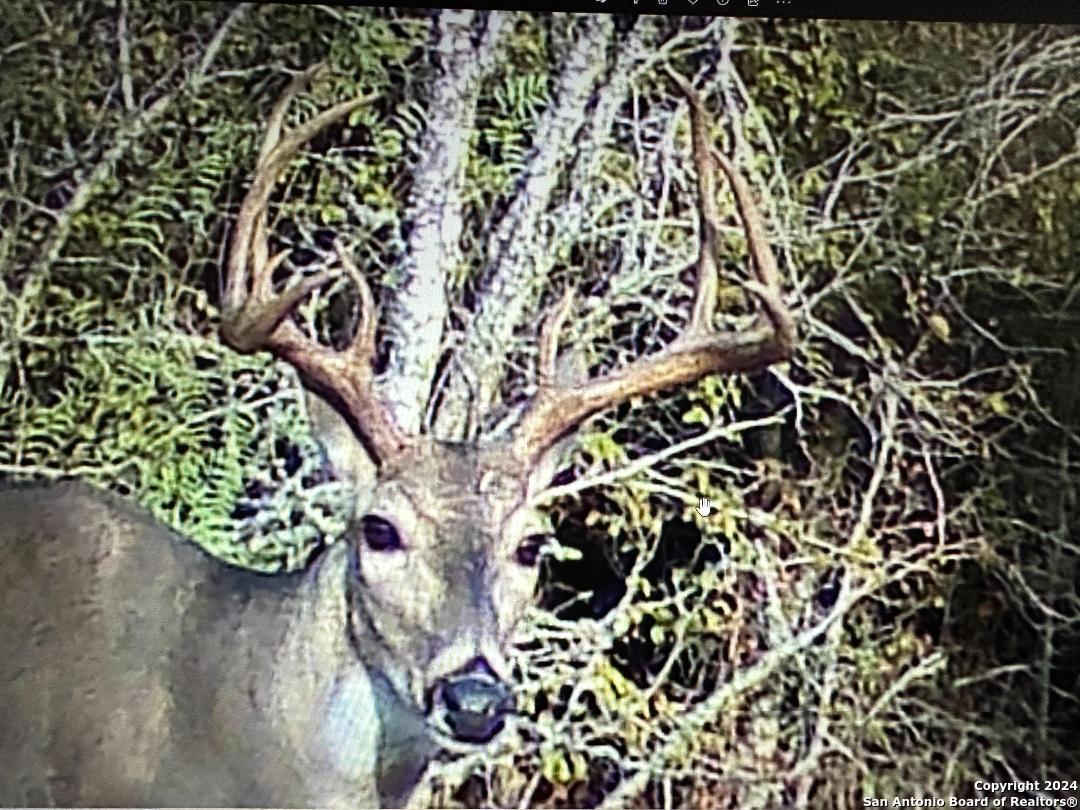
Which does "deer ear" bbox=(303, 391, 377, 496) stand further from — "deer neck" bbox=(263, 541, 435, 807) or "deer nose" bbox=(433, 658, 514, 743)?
"deer nose" bbox=(433, 658, 514, 743)

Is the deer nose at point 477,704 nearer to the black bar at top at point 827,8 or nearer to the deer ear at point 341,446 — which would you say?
the deer ear at point 341,446

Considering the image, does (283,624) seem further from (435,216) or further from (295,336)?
(435,216)

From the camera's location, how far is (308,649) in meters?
1.79

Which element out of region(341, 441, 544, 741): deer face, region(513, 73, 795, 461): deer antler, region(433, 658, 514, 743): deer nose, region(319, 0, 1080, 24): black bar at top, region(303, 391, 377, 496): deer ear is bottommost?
region(433, 658, 514, 743): deer nose

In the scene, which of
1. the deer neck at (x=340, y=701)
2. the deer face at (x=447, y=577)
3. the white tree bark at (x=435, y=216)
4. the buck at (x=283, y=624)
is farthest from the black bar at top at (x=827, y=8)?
the deer neck at (x=340, y=701)

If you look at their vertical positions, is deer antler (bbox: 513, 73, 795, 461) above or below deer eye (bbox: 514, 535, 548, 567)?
above

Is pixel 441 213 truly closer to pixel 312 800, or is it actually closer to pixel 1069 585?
pixel 312 800

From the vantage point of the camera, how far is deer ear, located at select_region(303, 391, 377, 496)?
1781mm

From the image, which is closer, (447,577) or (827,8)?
(447,577)

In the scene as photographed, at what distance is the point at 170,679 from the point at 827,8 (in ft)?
3.40

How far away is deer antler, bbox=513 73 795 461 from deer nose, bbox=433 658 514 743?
243 millimetres

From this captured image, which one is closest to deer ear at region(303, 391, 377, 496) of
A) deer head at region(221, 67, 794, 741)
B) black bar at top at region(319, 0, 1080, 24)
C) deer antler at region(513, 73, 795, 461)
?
deer head at region(221, 67, 794, 741)

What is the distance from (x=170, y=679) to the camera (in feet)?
5.81

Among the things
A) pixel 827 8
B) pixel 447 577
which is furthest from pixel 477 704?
pixel 827 8
